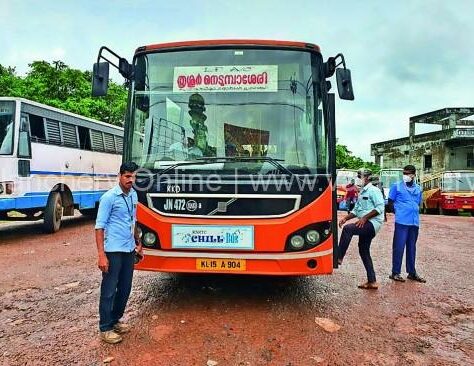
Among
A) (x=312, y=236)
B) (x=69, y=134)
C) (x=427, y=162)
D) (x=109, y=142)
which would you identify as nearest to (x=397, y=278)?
(x=312, y=236)

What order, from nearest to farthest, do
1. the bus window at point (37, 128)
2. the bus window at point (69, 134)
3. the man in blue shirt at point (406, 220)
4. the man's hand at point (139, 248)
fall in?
the man's hand at point (139, 248), the man in blue shirt at point (406, 220), the bus window at point (37, 128), the bus window at point (69, 134)

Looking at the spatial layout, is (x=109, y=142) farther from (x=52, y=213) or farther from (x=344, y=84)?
(x=344, y=84)

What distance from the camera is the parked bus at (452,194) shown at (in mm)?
17875

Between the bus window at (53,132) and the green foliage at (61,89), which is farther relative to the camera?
the green foliage at (61,89)

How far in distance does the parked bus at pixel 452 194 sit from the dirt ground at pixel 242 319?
12.1 metres

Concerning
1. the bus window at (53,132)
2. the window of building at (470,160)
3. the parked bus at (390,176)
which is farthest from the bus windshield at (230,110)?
the window of building at (470,160)

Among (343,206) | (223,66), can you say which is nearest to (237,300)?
(223,66)

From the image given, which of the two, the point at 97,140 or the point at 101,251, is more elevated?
the point at 97,140

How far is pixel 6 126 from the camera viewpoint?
884 centimetres

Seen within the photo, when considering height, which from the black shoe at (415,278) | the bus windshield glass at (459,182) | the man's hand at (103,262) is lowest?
the black shoe at (415,278)

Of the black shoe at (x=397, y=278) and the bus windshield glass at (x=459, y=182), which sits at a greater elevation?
the bus windshield glass at (x=459, y=182)

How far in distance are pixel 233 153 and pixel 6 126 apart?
21.2ft

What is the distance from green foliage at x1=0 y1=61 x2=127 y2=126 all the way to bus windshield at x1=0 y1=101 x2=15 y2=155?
1429 cm

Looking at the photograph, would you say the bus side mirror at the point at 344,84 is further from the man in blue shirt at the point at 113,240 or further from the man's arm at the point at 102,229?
the man's arm at the point at 102,229
